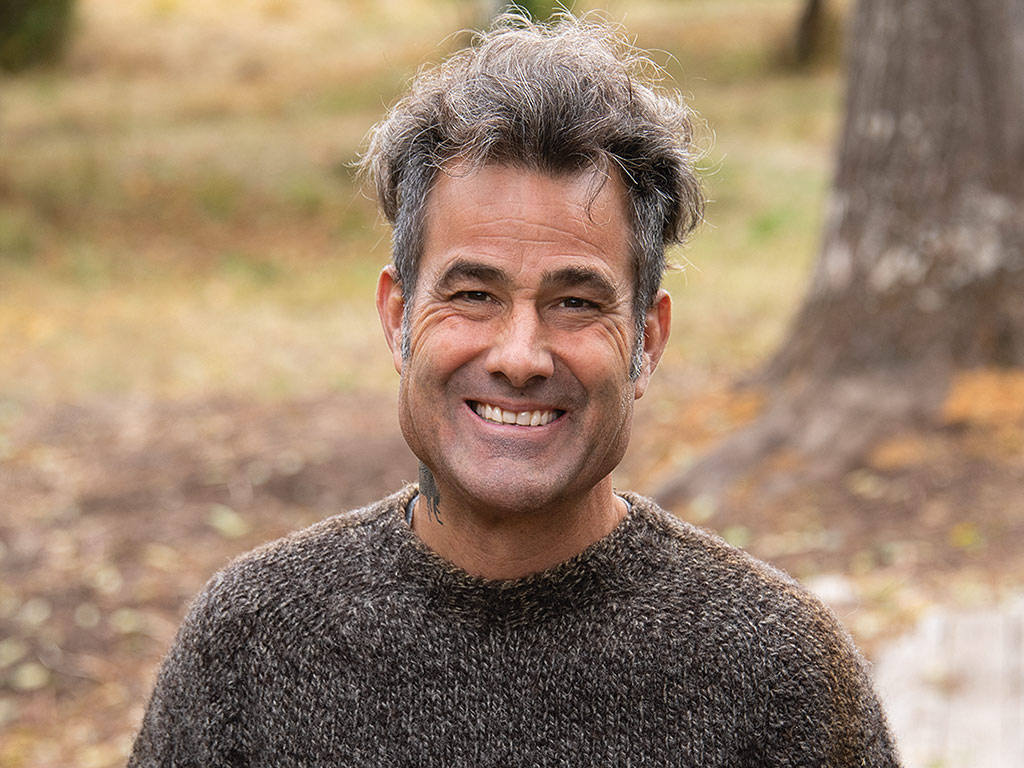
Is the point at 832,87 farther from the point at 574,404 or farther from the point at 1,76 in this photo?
the point at 574,404

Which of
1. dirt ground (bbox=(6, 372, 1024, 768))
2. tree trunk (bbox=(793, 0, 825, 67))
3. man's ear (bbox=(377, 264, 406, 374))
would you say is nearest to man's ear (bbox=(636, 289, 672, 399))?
man's ear (bbox=(377, 264, 406, 374))

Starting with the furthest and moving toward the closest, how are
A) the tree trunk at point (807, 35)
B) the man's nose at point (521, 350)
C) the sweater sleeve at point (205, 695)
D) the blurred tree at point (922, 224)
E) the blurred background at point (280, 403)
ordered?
the tree trunk at point (807, 35)
the blurred tree at point (922, 224)
the blurred background at point (280, 403)
the sweater sleeve at point (205, 695)
the man's nose at point (521, 350)

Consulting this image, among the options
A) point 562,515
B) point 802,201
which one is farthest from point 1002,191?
point 802,201

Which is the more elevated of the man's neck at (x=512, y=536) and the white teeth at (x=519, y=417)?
the white teeth at (x=519, y=417)

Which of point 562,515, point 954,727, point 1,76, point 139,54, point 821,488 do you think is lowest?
point 562,515

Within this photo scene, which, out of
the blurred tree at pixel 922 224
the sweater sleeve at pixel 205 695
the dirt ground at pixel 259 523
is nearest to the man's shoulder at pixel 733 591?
the sweater sleeve at pixel 205 695

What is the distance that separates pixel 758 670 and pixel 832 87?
67.7ft

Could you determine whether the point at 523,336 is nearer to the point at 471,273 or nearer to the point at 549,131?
the point at 471,273

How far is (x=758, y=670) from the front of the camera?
73.7 inches

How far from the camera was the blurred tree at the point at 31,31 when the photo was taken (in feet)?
74.2

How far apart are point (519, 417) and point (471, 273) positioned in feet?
0.75

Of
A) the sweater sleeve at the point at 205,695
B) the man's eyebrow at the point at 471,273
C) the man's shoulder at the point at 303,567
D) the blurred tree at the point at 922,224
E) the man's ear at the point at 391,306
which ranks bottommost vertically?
the sweater sleeve at the point at 205,695

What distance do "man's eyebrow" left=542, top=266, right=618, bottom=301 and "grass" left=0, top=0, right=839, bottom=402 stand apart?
66 centimetres

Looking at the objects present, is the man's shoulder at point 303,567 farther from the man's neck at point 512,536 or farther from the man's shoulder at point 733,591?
the man's shoulder at point 733,591
